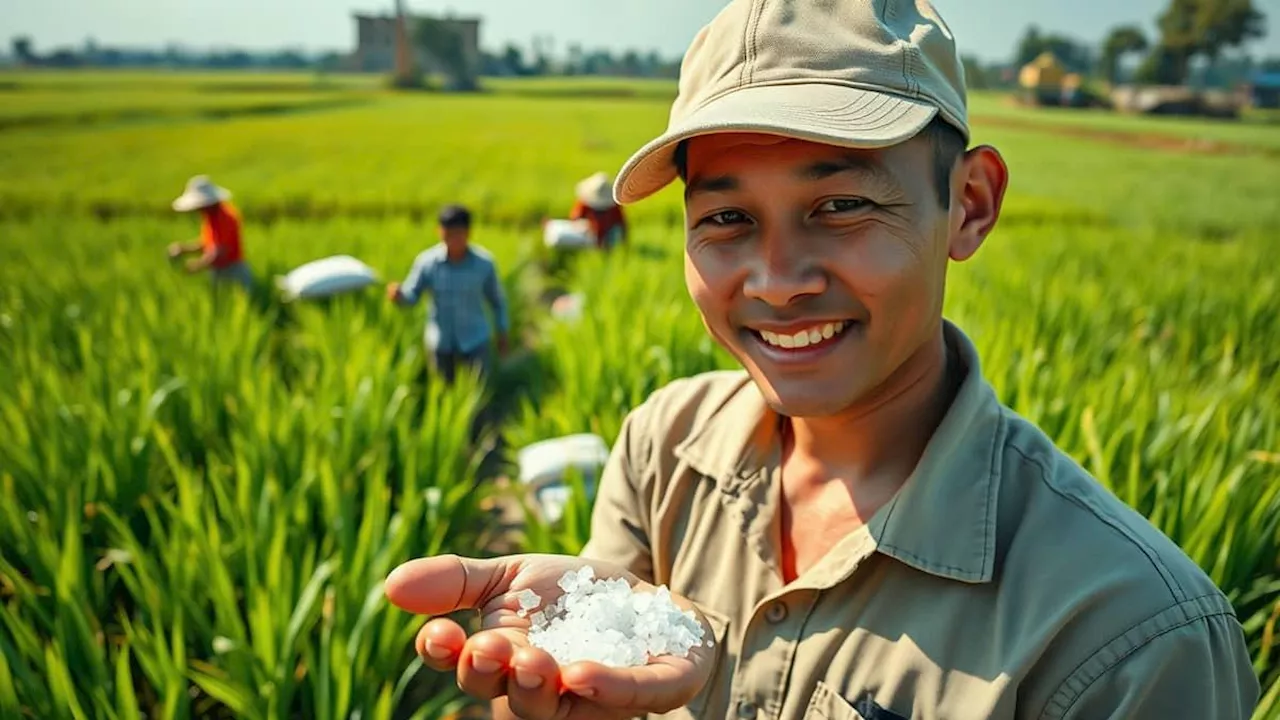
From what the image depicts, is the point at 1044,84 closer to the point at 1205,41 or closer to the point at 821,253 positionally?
the point at 1205,41

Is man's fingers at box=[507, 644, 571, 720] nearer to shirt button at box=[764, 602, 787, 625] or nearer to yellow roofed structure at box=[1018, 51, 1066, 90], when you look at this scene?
shirt button at box=[764, 602, 787, 625]

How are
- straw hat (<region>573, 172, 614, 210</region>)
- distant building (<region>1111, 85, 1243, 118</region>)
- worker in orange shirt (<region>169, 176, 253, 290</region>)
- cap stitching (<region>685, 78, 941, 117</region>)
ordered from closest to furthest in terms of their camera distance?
cap stitching (<region>685, 78, 941, 117</region>), worker in orange shirt (<region>169, 176, 253, 290</region>), straw hat (<region>573, 172, 614, 210</region>), distant building (<region>1111, 85, 1243, 118</region>)

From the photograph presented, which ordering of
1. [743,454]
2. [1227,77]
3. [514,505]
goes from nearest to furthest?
[743,454]
[514,505]
[1227,77]

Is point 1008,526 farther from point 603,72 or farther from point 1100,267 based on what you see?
point 603,72

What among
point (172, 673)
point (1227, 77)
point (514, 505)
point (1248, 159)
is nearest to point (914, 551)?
point (172, 673)

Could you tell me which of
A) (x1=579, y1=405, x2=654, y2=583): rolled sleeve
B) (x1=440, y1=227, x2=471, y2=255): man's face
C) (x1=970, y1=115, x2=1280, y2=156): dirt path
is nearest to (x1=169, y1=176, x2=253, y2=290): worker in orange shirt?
(x1=440, y1=227, x2=471, y2=255): man's face

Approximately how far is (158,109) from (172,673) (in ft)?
68.6

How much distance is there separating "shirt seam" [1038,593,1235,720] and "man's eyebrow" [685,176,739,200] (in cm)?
59

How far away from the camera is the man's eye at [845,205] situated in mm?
866

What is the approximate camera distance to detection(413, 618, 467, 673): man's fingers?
2.52 feet

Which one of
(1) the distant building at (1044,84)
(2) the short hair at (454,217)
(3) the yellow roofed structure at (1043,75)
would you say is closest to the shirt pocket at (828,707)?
(2) the short hair at (454,217)

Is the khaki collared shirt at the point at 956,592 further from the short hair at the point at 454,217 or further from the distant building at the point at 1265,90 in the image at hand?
the distant building at the point at 1265,90

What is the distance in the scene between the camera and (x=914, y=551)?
0.88 m

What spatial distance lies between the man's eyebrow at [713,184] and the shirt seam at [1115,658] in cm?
59
